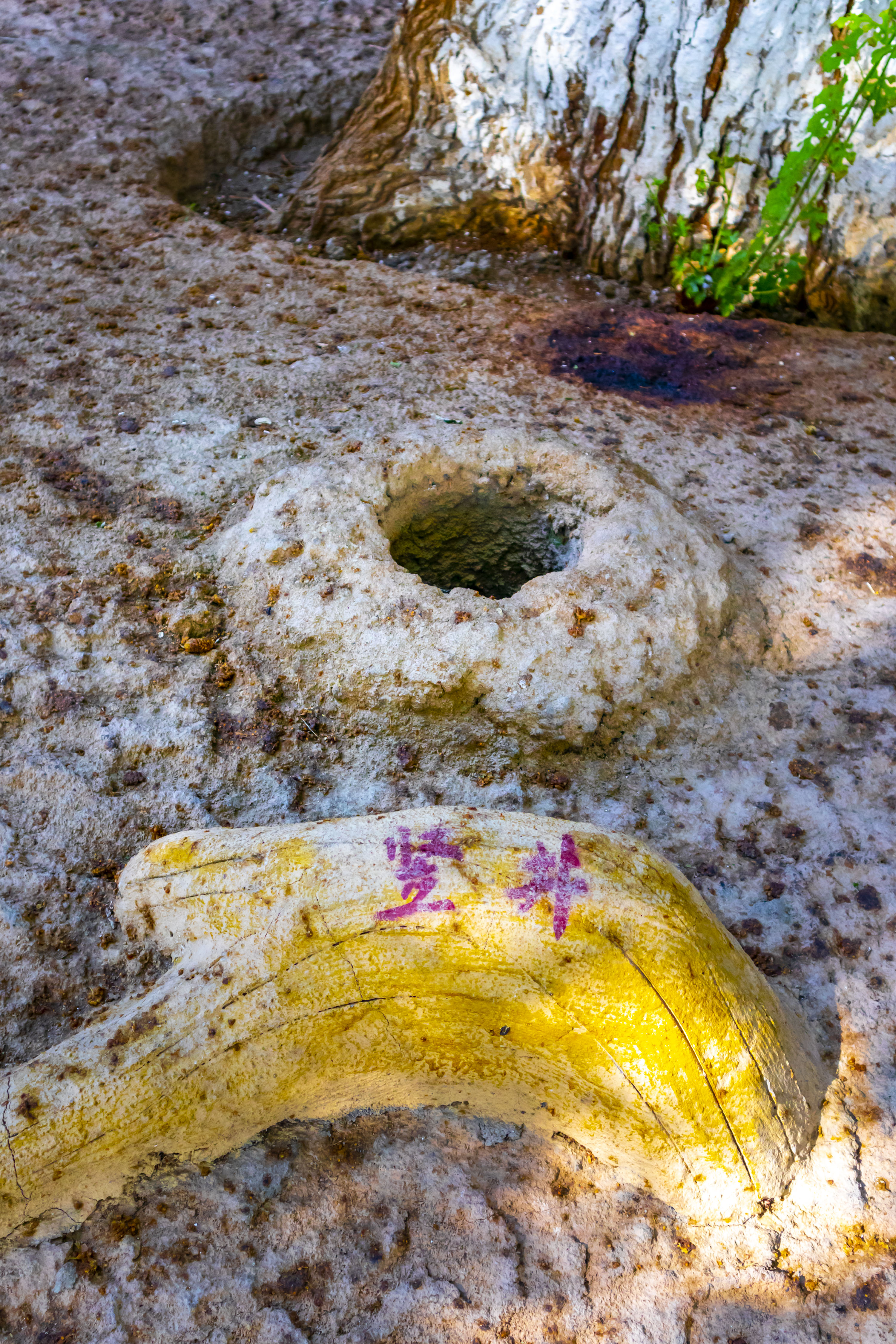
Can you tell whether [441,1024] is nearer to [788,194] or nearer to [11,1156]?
[11,1156]

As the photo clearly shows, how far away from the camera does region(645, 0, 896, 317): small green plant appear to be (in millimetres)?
3539

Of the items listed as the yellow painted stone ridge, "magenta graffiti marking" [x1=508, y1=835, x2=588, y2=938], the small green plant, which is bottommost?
the yellow painted stone ridge

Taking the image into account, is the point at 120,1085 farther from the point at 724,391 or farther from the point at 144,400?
the point at 724,391

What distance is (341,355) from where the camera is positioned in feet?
12.7

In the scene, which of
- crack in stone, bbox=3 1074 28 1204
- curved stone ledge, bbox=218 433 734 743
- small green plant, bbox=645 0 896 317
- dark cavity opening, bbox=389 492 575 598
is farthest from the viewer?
small green plant, bbox=645 0 896 317

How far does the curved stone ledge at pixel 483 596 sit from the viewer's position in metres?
2.61

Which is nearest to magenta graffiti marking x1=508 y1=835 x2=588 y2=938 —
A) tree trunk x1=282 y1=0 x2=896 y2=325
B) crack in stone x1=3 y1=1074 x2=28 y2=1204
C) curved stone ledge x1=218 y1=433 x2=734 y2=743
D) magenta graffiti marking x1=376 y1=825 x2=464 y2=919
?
magenta graffiti marking x1=376 y1=825 x2=464 y2=919

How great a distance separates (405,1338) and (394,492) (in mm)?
2198

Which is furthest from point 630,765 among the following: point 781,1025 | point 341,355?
point 341,355

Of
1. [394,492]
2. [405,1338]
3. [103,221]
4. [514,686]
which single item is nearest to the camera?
[405,1338]

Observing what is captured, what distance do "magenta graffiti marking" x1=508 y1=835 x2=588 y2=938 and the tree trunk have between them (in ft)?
11.5

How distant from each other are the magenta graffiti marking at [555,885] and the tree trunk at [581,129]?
349 cm

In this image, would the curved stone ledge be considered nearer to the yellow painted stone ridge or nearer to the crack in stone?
the yellow painted stone ridge

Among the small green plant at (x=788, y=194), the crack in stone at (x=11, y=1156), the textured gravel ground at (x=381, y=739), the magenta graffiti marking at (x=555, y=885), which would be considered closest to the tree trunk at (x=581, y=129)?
the small green plant at (x=788, y=194)
